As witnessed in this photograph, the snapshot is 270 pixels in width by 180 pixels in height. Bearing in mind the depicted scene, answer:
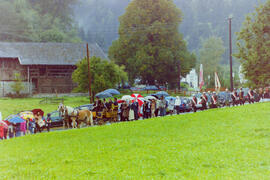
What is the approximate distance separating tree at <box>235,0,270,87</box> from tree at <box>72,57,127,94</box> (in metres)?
9.79

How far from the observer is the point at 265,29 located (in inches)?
914

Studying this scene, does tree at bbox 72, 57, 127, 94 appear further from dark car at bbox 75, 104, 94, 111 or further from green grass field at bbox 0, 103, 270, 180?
green grass field at bbox 0, 103, 270, 180

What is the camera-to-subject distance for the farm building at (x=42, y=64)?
1595cm

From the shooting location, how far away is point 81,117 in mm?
16344

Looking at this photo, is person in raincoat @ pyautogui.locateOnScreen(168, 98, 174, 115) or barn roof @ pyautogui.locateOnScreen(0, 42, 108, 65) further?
person in raincoat @ pyautogui.locateOnScreen(168, 98, 174, 115)

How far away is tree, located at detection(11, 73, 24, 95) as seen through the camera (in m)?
15.0

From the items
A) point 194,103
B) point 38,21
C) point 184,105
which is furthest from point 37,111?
point 194,103

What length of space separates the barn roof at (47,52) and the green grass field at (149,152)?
16.8ft

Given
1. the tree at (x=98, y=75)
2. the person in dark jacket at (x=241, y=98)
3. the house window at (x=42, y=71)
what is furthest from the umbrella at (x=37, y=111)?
the person in dark jacket at (x=241, y=98)

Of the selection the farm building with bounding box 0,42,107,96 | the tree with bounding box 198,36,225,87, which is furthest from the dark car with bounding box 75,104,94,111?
the tree with bounding box 198,36,225,87

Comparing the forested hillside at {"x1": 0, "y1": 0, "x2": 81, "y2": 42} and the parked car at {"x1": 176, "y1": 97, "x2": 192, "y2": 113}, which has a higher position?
the forested hillside at {"x1": 0, "y1": 0, "x2": 81, "y2": 42}

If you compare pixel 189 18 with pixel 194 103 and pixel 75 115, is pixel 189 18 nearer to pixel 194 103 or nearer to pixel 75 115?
pixel 194 103

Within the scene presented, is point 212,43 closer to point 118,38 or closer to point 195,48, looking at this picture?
point 195,48

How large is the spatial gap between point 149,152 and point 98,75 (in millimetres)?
8279
